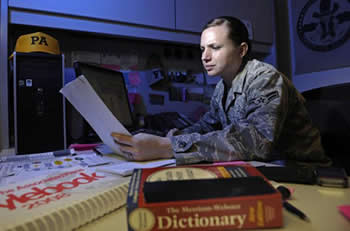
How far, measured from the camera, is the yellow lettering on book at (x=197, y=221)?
0.82 ft

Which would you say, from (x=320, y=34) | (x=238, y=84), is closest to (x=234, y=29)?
(x=238, y=84)

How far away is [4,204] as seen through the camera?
1.05 ft

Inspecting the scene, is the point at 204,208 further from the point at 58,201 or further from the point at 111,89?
the point at 111,89

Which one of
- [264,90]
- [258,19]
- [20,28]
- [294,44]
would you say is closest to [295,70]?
[294,44]

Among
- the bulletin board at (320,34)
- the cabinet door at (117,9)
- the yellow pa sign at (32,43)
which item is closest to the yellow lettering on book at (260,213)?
the yellow pa sign at (32,43)

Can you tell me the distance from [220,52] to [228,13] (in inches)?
31.4

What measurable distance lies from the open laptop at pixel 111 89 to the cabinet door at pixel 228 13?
1.82ft

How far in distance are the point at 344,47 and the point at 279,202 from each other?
179cm

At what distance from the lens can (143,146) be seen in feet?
2.02

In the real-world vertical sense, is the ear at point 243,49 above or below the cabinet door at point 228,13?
below

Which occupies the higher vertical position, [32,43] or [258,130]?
[32,43]

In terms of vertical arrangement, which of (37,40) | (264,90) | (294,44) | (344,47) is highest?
(294,44)

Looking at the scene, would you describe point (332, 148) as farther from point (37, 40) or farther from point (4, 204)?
point (37, 40)

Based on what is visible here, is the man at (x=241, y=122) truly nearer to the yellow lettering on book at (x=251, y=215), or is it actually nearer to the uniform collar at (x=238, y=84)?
the uniform collar at (x=238, y=84)
